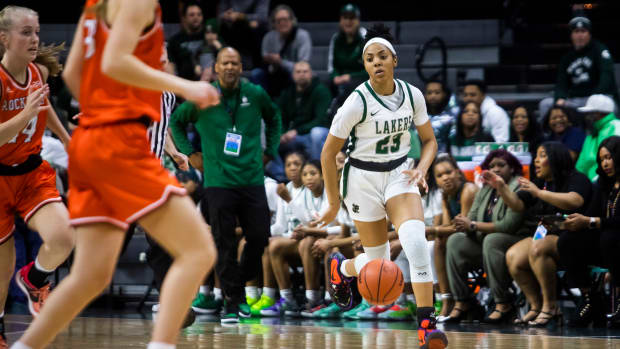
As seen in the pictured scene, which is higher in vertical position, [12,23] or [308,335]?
[12,23]

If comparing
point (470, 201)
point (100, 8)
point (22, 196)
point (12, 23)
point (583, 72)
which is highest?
point (583, 72)

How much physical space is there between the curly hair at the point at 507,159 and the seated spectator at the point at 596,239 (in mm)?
736

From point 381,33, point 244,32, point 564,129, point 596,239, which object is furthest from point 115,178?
point 244,32

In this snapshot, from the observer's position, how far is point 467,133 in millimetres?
9211

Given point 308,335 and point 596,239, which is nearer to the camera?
point 308,335

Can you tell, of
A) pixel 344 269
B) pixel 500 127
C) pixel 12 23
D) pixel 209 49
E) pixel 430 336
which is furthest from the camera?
pixel 209 49

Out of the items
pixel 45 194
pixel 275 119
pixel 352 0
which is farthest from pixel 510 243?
pixel 352 0

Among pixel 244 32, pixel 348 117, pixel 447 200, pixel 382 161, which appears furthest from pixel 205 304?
pixel 244 32

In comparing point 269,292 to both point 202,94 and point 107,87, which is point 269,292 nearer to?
point 107,87

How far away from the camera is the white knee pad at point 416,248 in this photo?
212 inches

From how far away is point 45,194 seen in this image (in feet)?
17.5

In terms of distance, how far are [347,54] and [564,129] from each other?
126 inches

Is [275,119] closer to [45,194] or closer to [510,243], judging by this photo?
[510,243]

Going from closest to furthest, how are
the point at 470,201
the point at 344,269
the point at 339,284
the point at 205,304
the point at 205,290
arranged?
the point at 344,269
the point at 339,284
the point at 470,201
the point at 205,304
the point at 205,290
